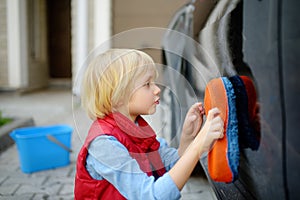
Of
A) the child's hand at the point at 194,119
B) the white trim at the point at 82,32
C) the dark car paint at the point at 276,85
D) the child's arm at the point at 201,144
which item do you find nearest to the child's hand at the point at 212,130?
the child's arm at the point at 201,144

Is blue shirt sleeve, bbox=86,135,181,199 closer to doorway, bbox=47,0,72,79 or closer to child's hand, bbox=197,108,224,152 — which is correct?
child's hand, bbox=197,108,224,152

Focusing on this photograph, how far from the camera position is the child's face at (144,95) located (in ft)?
4.58

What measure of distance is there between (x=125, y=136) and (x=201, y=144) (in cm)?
29

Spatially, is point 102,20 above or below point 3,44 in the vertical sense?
above

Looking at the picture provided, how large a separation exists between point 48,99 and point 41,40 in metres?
2.93

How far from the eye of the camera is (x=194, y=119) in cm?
150

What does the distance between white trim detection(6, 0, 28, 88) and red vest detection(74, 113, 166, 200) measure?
6.80 meters

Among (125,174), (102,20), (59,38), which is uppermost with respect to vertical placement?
(102,20)

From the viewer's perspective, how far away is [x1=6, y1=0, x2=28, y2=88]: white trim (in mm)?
7773

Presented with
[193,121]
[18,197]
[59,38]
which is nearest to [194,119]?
[193,121]

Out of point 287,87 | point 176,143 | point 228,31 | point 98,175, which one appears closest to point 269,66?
point 287,87

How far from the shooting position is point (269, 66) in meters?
0.97

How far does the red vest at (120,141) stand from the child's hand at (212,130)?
0.28 meters

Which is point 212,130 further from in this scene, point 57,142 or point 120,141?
point 57,142
